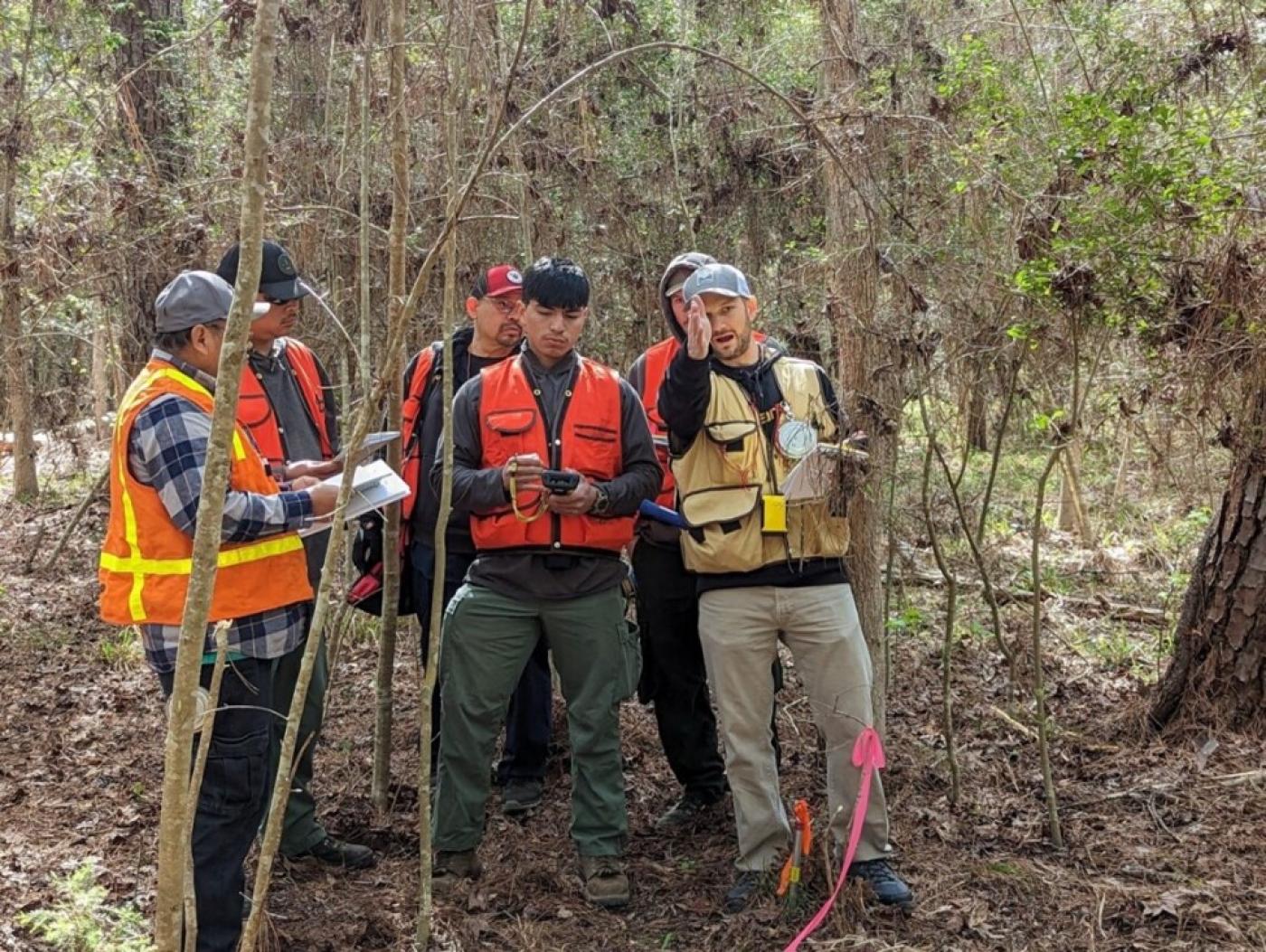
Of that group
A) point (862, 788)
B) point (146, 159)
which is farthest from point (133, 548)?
point (146, 159)

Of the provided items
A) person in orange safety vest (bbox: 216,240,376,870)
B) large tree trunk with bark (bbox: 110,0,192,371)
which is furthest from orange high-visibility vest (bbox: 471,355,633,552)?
large tree trunk with bark (bbox: 110,0,192,371)

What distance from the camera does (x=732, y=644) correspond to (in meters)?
3.79

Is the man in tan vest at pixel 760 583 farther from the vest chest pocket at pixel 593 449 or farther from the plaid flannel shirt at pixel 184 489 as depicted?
the plaid flannel shirt at pixel 184 489

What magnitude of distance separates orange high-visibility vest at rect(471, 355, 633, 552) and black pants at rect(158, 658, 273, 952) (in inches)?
40.7

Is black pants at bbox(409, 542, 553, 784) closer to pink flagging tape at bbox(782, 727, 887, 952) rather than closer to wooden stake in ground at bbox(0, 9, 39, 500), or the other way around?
pink flagging tape at bbox(782, 727, 887, 952)

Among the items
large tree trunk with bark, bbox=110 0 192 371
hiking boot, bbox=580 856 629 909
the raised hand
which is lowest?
hiking boot, bbox=580 856 629 909

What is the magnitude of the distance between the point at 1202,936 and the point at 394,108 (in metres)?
3.47

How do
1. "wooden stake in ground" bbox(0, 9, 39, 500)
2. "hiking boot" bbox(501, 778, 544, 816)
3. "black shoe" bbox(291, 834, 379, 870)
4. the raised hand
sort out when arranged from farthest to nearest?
"wooden stake in ground" bbox(0, 9, 39, 500), "hiking boot" bbox(501, 778, 544, 816), "black shoe" bbox(291, 834, 379, 870), the raised hand

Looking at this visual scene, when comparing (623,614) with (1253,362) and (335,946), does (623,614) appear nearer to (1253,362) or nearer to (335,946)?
(335,946)

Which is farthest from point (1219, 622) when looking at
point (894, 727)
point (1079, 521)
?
point (1079, 521)

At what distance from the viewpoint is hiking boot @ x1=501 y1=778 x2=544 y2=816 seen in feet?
14.9

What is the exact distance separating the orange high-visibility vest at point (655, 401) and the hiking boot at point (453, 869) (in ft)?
4.87

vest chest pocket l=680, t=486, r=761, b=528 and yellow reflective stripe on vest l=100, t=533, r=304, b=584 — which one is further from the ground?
vest chest pocket l=680, t=486, r=761, b=528

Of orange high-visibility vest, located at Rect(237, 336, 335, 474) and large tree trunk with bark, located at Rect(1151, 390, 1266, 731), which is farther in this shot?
large tree trunk with bark, located at Rect(1151, 390, 1266, 731)
